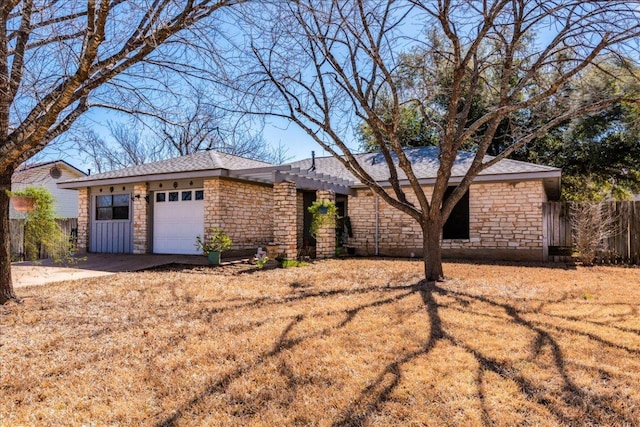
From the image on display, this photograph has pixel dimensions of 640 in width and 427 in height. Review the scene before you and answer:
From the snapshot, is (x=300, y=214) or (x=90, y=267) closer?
(x=90, y=267)

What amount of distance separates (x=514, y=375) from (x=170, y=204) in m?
11.5

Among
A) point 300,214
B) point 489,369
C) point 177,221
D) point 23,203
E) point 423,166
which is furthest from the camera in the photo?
point 300,214

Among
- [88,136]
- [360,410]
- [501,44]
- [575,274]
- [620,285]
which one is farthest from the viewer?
[575,274]

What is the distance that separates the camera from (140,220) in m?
13.0

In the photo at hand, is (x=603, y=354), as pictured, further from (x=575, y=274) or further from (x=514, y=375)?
(x=575, y=274)

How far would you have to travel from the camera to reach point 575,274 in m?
8.66

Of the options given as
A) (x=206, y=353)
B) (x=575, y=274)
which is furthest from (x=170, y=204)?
(x=575, y=274)

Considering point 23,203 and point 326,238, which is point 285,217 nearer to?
point 326,238

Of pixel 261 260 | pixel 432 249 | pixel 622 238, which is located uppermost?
pixel 622 238

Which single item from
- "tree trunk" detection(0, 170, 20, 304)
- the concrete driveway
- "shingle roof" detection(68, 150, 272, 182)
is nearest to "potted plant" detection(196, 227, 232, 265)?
the concrete driveway

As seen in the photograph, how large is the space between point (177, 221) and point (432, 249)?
826 cm

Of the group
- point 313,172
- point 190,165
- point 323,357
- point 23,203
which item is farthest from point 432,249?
point 23,203

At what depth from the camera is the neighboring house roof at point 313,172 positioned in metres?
11.1

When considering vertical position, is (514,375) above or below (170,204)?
below
